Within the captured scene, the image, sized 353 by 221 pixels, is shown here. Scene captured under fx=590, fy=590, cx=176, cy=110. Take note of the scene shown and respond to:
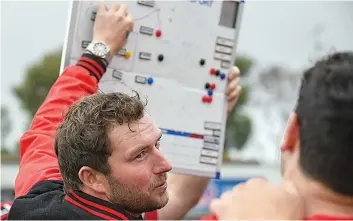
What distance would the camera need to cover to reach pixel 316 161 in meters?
0.99

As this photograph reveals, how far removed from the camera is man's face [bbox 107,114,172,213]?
161 centimetres

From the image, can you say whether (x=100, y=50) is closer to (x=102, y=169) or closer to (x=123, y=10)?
(x=123, y=10)

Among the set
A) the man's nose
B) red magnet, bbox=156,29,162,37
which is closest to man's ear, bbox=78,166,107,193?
the man's nose

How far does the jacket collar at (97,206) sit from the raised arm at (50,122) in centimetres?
25

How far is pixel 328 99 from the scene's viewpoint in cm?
98

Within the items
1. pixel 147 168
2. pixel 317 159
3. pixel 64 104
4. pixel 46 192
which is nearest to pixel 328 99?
pixel 317 159

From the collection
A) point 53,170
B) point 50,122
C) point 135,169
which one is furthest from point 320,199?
point 50,122

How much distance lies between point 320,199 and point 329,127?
13cm

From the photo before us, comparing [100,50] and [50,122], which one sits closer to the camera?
[50,122]

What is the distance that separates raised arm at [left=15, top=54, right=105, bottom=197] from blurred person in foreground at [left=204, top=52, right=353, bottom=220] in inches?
36.2

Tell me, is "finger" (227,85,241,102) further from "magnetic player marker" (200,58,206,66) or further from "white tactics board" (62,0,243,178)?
"magnetic player marker" (200,58,206,66)

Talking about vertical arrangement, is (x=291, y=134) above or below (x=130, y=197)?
above

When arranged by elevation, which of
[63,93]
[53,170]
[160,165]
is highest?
[63,93]

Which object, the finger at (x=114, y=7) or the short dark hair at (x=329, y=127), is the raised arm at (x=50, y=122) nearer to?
the finger at (x=114, y=7)
